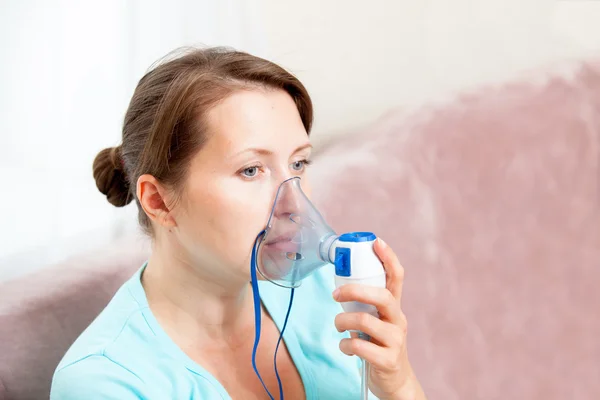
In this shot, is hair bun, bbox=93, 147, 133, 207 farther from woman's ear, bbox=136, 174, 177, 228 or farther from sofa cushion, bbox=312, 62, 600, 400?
sofa cushion, bbox=312, 62, 600, 400

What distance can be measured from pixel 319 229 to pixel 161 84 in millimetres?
306

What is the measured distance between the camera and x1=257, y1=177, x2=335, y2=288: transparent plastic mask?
0.96m

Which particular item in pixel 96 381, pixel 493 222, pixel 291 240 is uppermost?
pixel 493 222

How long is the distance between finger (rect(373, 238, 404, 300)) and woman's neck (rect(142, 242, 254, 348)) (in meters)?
0.23

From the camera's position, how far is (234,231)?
954 mm

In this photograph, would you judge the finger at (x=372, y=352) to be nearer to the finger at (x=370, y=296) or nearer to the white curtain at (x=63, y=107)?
the finger at (x=370, y=296)

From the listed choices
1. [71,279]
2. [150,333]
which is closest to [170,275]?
[150,333]

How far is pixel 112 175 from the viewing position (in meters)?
1.14

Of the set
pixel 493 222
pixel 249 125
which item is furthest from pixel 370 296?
pixel 493 222

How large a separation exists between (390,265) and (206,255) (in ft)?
0.87

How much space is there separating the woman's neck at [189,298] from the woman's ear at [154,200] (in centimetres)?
7

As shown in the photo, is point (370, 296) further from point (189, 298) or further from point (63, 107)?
point (63, 107)

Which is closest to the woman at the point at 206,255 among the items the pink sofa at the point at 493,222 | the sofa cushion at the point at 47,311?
the sofa cushion at the point at 47,311

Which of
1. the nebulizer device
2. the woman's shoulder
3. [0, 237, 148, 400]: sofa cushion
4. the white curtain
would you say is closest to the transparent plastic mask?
the nebulizer device
